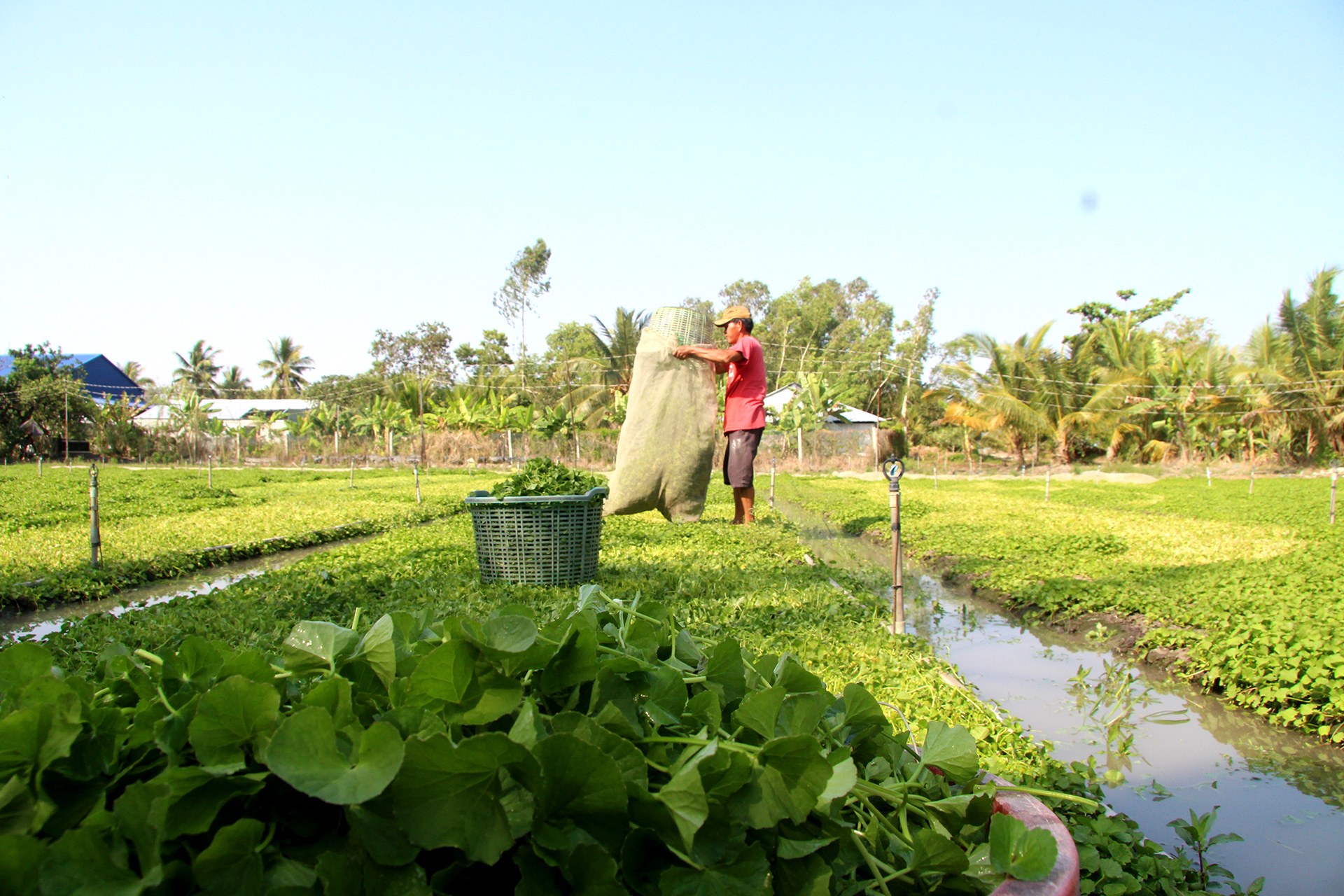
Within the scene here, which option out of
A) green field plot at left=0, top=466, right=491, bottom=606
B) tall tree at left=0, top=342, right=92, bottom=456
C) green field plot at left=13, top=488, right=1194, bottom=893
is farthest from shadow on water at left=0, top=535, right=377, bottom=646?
tall tree at left=0, top=342, right=92, bottom=456

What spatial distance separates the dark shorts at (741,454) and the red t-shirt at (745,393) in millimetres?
73

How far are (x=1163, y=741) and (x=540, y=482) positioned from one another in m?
4.04

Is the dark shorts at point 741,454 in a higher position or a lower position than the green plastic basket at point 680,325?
lower

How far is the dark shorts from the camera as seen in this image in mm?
8758

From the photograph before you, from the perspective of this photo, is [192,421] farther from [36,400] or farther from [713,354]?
[713,354]

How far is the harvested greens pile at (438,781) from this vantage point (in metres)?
0.68

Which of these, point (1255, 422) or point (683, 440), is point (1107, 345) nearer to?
point (1255, 422)

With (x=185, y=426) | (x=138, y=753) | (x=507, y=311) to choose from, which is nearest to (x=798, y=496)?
(x=138, y=753)

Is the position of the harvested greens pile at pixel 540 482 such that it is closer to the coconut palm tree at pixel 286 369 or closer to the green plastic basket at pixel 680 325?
the green plastic basket at pixel 680 325

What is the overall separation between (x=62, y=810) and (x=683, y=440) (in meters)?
8.10

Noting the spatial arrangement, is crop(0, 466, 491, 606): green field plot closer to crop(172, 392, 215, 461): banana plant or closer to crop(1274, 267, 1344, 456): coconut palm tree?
crop(172, 392, 215, 461): banana plant

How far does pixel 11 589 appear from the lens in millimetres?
6102

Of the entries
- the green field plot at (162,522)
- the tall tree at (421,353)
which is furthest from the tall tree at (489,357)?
the green field plot at (162,522)

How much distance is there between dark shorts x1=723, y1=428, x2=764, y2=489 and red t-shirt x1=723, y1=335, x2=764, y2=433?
0.07 m
